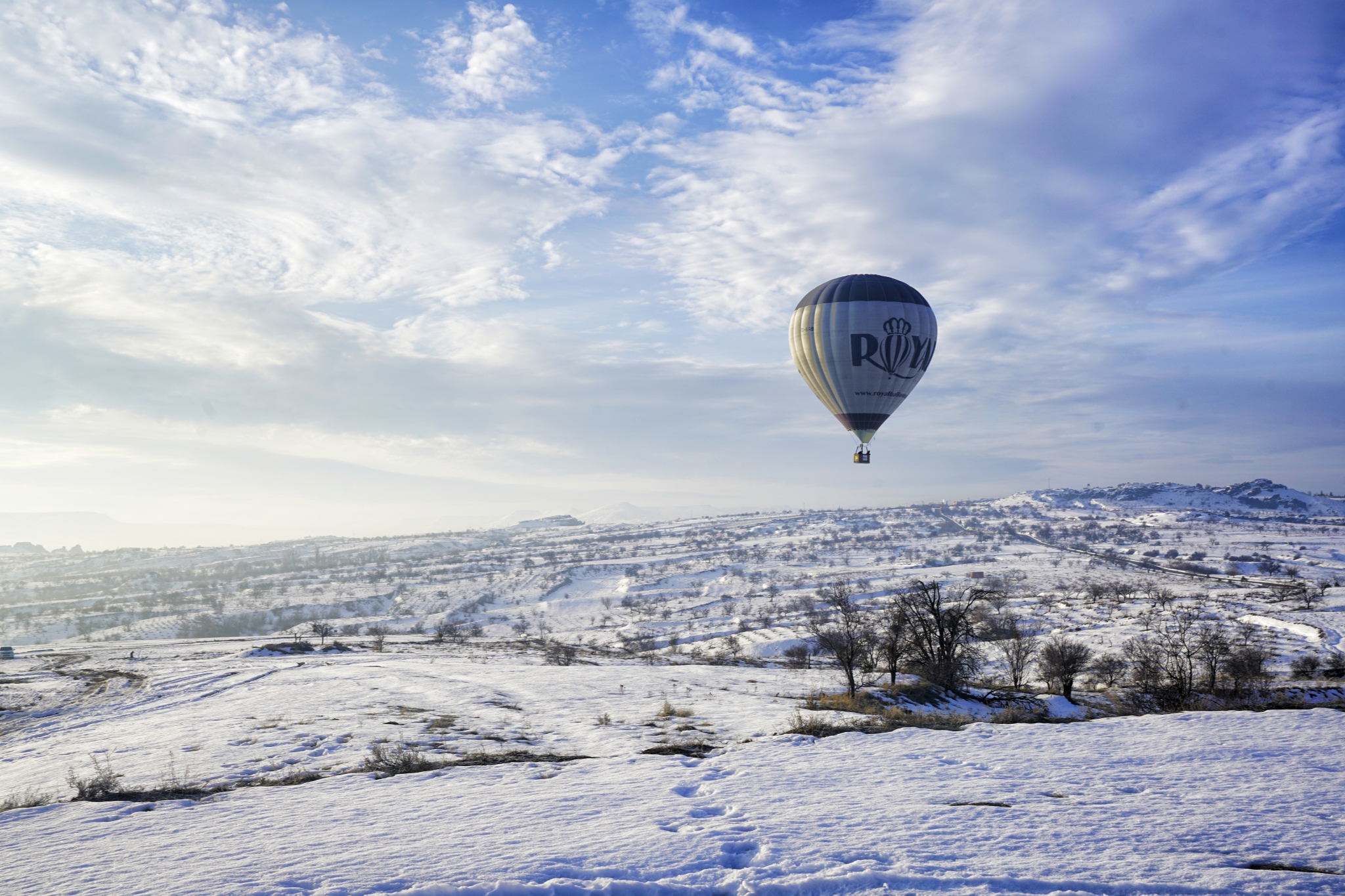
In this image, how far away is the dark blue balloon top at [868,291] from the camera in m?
33.0

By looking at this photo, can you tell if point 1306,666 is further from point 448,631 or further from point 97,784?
point 448,631

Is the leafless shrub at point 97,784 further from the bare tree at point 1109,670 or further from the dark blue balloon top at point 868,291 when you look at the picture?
the bare tree at point 1109,670

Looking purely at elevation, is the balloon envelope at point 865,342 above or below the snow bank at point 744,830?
above

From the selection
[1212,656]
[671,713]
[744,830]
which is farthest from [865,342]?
[744,830]

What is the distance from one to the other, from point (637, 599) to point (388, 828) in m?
130

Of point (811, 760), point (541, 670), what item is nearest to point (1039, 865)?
point (811, 760)

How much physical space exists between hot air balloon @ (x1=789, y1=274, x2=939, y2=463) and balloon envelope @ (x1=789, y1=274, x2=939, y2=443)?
33 millimetres

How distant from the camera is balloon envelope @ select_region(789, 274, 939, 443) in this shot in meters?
32.9

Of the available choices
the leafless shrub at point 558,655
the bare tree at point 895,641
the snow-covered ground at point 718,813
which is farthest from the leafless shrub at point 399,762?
the leafless shrub at point 558,655

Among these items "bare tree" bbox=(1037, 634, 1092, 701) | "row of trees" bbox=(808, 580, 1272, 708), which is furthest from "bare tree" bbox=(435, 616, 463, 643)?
"bare tree" bbox=(1037, 634, 1092, 701)

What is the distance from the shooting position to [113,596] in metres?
160

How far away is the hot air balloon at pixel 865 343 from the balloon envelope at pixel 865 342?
1.3 inches

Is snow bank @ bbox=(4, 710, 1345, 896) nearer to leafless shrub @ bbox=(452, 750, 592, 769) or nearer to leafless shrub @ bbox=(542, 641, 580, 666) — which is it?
leafless shrub @ bbox=(452, 750, 592, 769)

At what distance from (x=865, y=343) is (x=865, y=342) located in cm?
3
